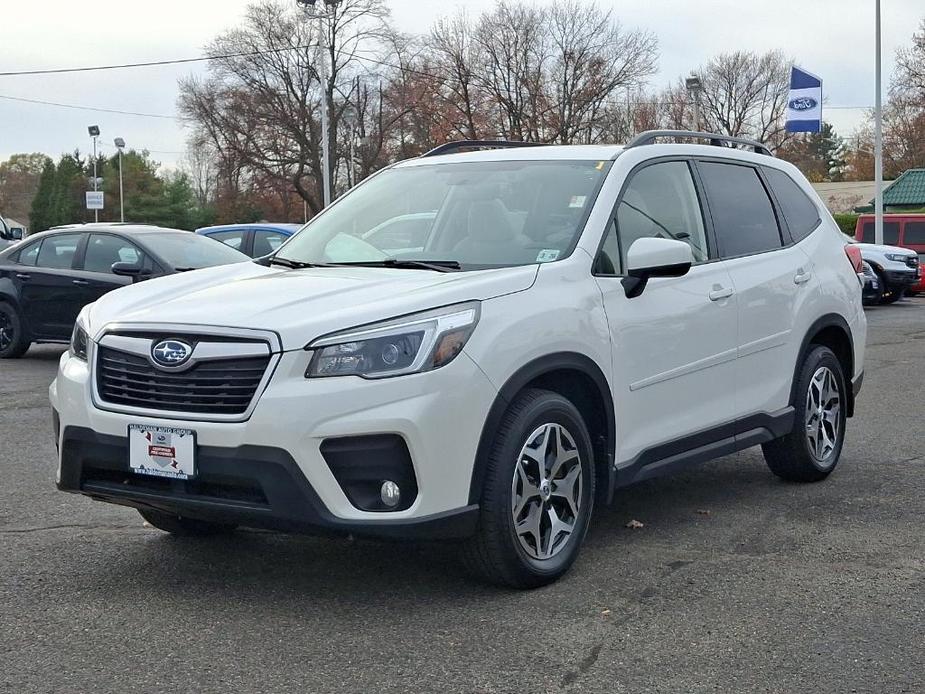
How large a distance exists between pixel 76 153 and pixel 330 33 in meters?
53.3

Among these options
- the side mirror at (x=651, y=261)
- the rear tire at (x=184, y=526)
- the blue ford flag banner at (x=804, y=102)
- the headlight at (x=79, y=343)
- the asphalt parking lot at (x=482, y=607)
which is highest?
the blue ford flag banner at (x=804, y=102)

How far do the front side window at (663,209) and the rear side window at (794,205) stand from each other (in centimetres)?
93

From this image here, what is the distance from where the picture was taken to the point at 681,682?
12.2 ft

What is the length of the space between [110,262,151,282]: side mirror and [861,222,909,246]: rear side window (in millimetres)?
19067

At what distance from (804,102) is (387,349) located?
29.3m

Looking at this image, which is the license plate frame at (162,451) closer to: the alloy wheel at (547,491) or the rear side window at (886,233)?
the alloy wheel at (547,491)

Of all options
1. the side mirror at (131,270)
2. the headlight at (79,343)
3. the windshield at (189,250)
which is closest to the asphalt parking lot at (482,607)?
the headlight at (79,343)

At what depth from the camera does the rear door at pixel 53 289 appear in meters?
13.3

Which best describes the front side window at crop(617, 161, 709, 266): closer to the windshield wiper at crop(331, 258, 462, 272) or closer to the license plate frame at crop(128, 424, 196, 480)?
the windshield wiper at crop(331, 258, 462, 272)

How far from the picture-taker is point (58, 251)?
44.5 feet

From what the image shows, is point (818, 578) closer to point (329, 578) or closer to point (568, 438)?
point (568, 438)

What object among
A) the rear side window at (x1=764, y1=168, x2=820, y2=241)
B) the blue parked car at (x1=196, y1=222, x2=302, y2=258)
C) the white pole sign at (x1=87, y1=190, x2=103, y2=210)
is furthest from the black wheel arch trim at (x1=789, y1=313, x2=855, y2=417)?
the white pole sign at (x1=87, y1=190, x2=103, y2=210)

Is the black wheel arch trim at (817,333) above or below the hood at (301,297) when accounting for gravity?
below

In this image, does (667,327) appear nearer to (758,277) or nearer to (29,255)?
(758,277)
